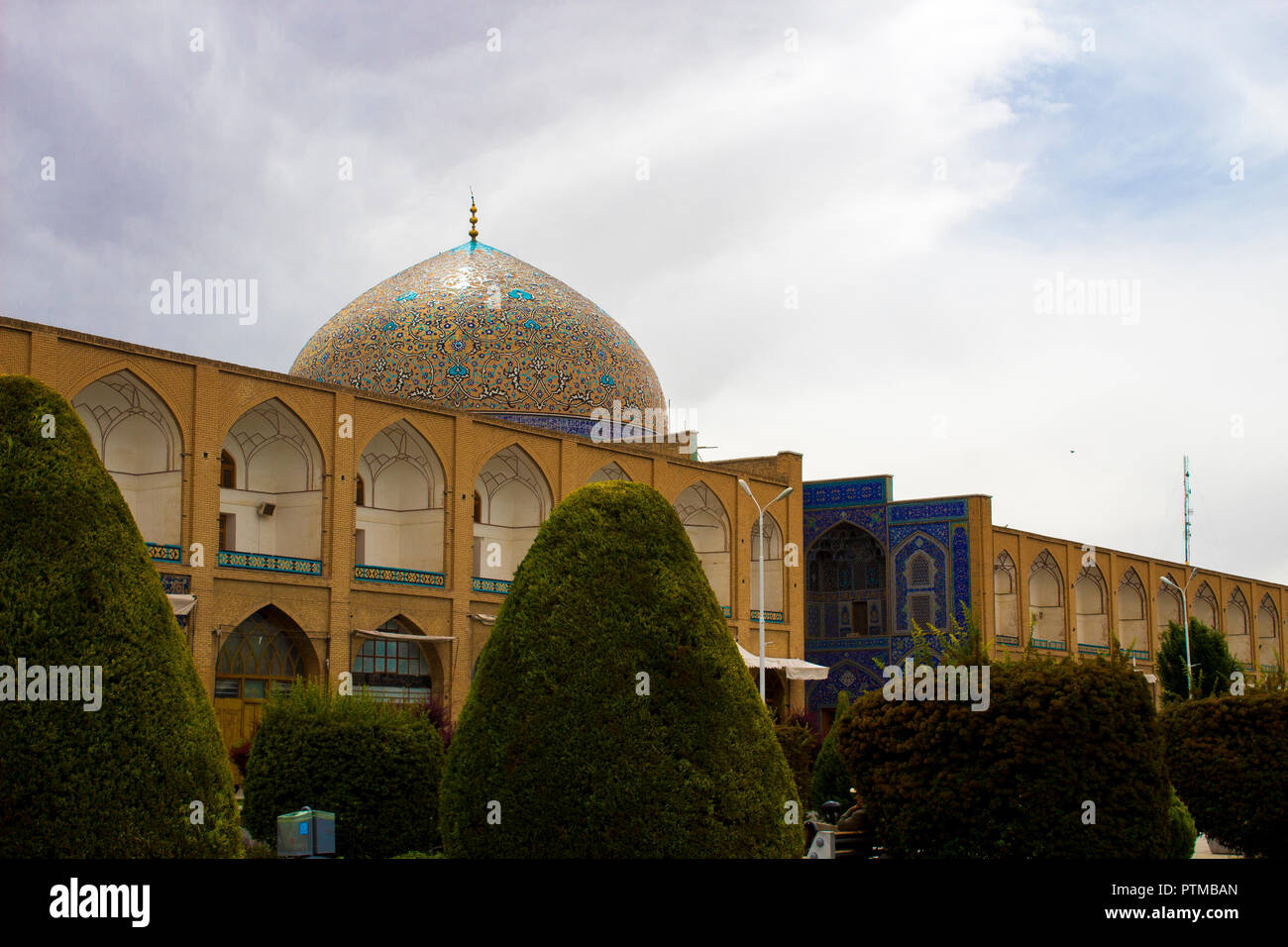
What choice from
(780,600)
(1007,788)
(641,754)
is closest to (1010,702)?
(1007,788)

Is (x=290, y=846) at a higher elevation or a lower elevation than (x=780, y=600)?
lower

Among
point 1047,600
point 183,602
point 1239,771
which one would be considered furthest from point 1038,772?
point 1047,600

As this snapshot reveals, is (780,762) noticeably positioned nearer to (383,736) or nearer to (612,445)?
(383,736)

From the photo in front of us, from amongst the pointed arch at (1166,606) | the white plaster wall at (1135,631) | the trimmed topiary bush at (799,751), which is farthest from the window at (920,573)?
the trimmed topiary bush at (799,751)

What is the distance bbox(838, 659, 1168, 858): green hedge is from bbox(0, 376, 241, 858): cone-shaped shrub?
457 centimetres

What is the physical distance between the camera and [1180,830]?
12.3 m

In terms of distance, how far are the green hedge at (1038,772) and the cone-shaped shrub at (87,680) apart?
Result: 180 inches

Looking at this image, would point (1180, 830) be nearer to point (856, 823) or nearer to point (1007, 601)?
point (856, 823)

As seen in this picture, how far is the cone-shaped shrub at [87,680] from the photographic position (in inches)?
317

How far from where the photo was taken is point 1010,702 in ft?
34.2

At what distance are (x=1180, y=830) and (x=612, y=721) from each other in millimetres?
5820

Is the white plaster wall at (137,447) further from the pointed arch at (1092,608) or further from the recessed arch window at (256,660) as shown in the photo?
the pointed arch at (1092,608)
